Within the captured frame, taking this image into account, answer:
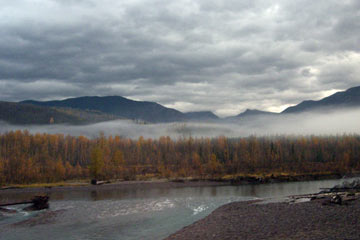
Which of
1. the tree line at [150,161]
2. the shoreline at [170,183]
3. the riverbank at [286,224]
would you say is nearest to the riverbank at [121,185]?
the shoreline at [170,183]

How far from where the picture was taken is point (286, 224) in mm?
29656

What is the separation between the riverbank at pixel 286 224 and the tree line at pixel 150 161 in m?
88.8

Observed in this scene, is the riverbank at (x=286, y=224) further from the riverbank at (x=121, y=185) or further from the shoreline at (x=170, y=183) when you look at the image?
the shoreline at (x=170, y=183)

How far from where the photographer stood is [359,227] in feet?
81.5

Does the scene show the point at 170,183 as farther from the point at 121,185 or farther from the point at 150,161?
the point at 150,161

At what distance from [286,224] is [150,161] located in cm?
15972

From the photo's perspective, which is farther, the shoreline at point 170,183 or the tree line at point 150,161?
the tree line at point 150,161

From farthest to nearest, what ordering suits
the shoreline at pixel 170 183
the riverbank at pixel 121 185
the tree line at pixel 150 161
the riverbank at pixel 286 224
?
the tree line at pixel 150 161 < the shoreline at pixel 170 183 < the riverbank at pixel 121 185 < the riverbank at pixel 286 224

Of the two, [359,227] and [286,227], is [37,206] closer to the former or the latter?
[286,227]

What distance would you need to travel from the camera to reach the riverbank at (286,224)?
82.2 feet

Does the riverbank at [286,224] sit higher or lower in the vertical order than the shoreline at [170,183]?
higher

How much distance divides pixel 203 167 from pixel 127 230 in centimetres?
11922

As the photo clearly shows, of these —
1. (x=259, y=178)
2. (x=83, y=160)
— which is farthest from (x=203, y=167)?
(x=83, y=160)

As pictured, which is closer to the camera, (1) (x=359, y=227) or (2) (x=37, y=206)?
(1) (x=359, y=227)
